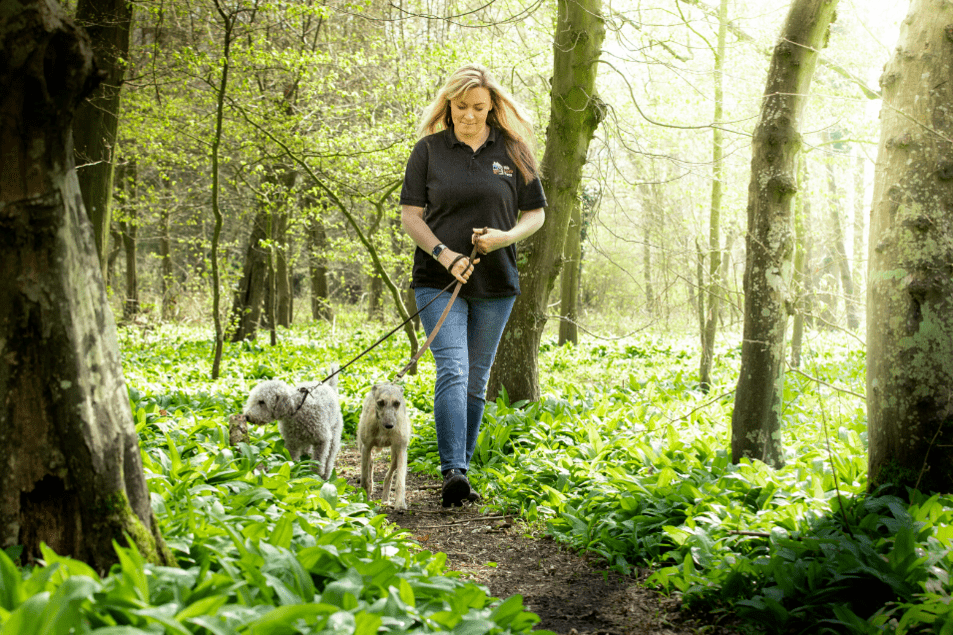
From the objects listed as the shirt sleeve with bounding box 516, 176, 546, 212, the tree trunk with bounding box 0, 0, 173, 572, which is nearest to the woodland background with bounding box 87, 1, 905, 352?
the shirt sleeve with bounding box 516, 176, 546, 212

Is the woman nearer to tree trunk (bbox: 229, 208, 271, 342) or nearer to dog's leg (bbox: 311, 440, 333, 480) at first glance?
dog's leg (bbox: 311, 440, 333, 480)

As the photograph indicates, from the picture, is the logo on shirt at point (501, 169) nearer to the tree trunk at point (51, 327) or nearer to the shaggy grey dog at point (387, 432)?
the shaggy grey dog at point (387, 432)

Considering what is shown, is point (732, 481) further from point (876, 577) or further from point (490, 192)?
point (490, 192)

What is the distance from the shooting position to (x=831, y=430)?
5.09 m

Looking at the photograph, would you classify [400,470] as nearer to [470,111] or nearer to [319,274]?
[470,111]

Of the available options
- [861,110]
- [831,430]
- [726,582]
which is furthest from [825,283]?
[861,110]

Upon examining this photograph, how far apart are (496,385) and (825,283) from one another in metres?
2.92

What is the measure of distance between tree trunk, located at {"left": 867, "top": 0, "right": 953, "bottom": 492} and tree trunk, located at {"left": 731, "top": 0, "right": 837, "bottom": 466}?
2.29ft

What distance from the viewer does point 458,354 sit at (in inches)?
165

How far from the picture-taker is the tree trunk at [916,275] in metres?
3.22

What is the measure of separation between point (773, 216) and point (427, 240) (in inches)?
84.1

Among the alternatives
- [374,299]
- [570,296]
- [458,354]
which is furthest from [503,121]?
[374,299]

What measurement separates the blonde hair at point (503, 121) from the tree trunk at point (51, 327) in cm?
280

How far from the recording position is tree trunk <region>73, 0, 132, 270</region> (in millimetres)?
6906
